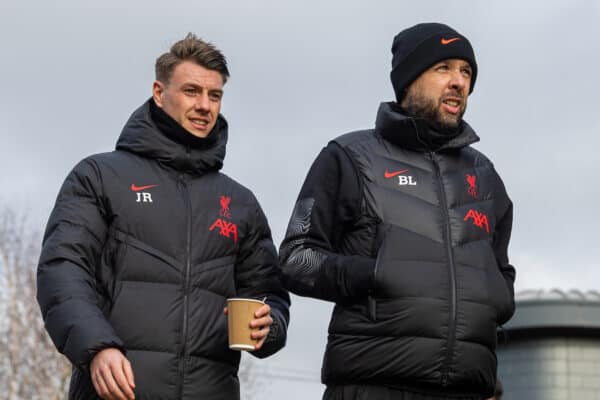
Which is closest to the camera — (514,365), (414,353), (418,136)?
(414,353)

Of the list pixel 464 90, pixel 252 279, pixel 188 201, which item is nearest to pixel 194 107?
pixel 188 201

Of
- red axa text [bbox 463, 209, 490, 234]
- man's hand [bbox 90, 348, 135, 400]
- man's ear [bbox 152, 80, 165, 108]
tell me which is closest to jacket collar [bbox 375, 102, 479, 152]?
red axa text [bbox 463, 209, 490, 234]

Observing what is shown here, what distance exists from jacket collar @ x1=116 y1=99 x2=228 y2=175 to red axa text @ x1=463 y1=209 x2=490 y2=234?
111 cm

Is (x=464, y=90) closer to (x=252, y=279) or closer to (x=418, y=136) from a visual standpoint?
(x=418, y=136)

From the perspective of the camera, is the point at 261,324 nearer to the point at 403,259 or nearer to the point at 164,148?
the point at 403,259

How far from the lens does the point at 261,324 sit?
4859mm

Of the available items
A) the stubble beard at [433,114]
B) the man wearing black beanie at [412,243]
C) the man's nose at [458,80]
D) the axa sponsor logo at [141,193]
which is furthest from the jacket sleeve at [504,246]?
the axa sponsor logo at [141,193]

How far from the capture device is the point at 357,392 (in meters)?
4.97

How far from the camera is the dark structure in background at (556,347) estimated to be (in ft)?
79.1

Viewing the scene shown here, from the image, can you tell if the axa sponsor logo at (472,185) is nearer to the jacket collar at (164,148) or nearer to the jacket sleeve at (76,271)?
the jacket collar at (164,148)

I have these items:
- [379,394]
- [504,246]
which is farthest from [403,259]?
[504,246]

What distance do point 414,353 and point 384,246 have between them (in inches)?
17.3

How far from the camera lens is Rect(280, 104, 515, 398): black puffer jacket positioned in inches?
194

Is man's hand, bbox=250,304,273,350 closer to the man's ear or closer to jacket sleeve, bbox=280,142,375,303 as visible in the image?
jacket sleeve, bbox=280,142,375,303
